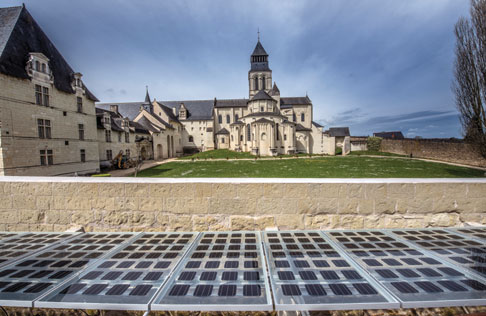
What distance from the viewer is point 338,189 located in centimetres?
329

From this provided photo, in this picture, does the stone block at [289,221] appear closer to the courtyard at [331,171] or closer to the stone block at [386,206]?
the stone block at [386,206]

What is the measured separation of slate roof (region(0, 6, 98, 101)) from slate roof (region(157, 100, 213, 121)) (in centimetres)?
2944

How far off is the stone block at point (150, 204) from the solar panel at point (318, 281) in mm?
2013

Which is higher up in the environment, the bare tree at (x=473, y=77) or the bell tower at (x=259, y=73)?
the bell tower at (x=259, y=73)

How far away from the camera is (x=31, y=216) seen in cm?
342

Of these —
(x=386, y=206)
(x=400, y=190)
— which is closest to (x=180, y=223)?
(x=386, y=206)

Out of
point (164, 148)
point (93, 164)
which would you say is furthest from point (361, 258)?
point (164, 148)

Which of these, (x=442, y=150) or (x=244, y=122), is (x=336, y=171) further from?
(x=244, y=122)

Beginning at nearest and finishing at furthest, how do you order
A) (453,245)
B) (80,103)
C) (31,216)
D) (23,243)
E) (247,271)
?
(247,271) → (453,245) → (23,243) → (31,216) → (80,103)

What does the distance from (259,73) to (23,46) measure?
41.7 meters

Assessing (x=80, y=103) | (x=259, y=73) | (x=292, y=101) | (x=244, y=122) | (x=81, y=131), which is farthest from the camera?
(x=259, y=73)

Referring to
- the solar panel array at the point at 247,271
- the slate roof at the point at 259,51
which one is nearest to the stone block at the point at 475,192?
the solar panel array at the point at 247,271

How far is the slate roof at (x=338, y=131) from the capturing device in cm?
4744

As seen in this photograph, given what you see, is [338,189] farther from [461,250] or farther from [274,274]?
[274,274]
